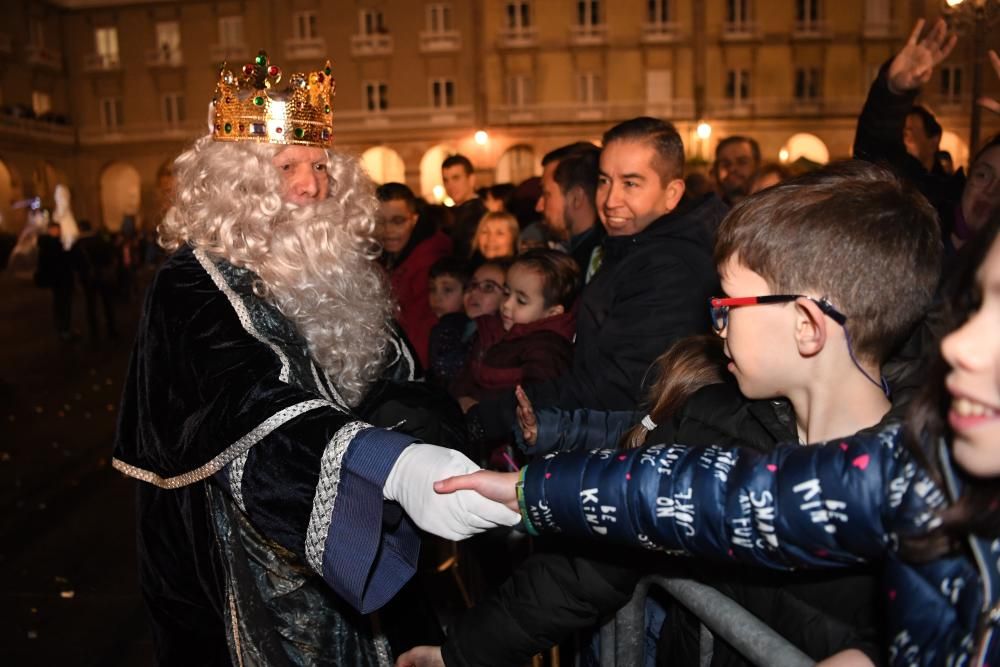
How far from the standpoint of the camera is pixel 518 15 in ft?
111

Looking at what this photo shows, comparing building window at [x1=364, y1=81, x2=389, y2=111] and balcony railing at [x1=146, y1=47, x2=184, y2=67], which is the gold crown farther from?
balcony railing at [x1=146, y1=47, x2=184, y2=67]

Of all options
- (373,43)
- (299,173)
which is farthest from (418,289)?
(373,43)

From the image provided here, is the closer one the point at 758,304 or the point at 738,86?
the point at 758,304

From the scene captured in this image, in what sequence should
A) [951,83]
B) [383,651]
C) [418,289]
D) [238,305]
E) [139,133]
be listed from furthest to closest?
1. [139,133]
2. [951,83]
3. [418,289]
4. [383,651]
5. [238,305]

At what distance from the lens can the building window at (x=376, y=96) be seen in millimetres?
35438

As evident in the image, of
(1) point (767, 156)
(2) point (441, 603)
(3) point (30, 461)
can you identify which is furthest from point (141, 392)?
(1) point (767, 156)

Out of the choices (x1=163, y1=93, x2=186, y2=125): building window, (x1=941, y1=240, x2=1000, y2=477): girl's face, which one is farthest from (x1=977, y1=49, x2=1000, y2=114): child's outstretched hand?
(x1=163, y1=93, x2=186, y2=125): building window

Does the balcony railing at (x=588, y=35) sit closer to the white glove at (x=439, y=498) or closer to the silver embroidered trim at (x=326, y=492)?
the silver embroidered trim at (x=326, y=492)

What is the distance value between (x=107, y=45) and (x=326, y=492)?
42.8 m

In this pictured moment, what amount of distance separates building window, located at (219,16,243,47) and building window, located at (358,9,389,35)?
5.52 metres

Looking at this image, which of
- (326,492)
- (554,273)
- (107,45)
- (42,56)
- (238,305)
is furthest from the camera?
Answer: (107,45)

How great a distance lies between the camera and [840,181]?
172 centimetres

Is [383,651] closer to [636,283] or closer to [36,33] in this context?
[636,283]

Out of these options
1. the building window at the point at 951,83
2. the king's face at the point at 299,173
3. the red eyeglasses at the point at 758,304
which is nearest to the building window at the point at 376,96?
the building window at the point at 951,83
